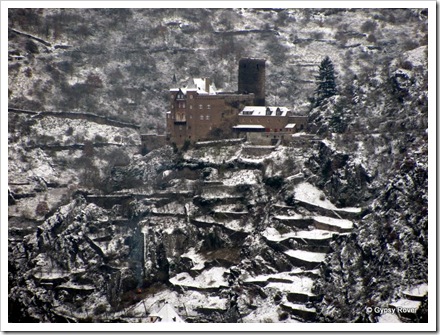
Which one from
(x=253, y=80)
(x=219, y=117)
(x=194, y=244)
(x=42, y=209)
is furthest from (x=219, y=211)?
(x=42, y=209)

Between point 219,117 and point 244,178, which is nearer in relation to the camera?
point 244,178

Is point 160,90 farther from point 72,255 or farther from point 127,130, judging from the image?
point 72,255

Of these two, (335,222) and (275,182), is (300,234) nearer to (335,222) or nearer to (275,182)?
(335,222)

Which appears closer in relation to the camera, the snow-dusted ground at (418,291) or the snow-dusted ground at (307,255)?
the snow-dusted ground at (418,291)

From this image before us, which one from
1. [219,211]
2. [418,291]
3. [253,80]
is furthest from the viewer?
[253,80]

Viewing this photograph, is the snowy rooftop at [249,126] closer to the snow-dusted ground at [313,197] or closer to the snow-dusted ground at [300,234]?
the snow-dusted ground at [313,197]

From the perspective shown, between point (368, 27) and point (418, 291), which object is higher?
point (368, 27)

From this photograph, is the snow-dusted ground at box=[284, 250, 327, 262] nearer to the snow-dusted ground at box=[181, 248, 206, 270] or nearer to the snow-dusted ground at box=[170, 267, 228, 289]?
the snow-dusted ground at box=[170, 267, 228, 289]

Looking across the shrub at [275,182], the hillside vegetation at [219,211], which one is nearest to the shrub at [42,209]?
the hillside vegetation at [219,211]
